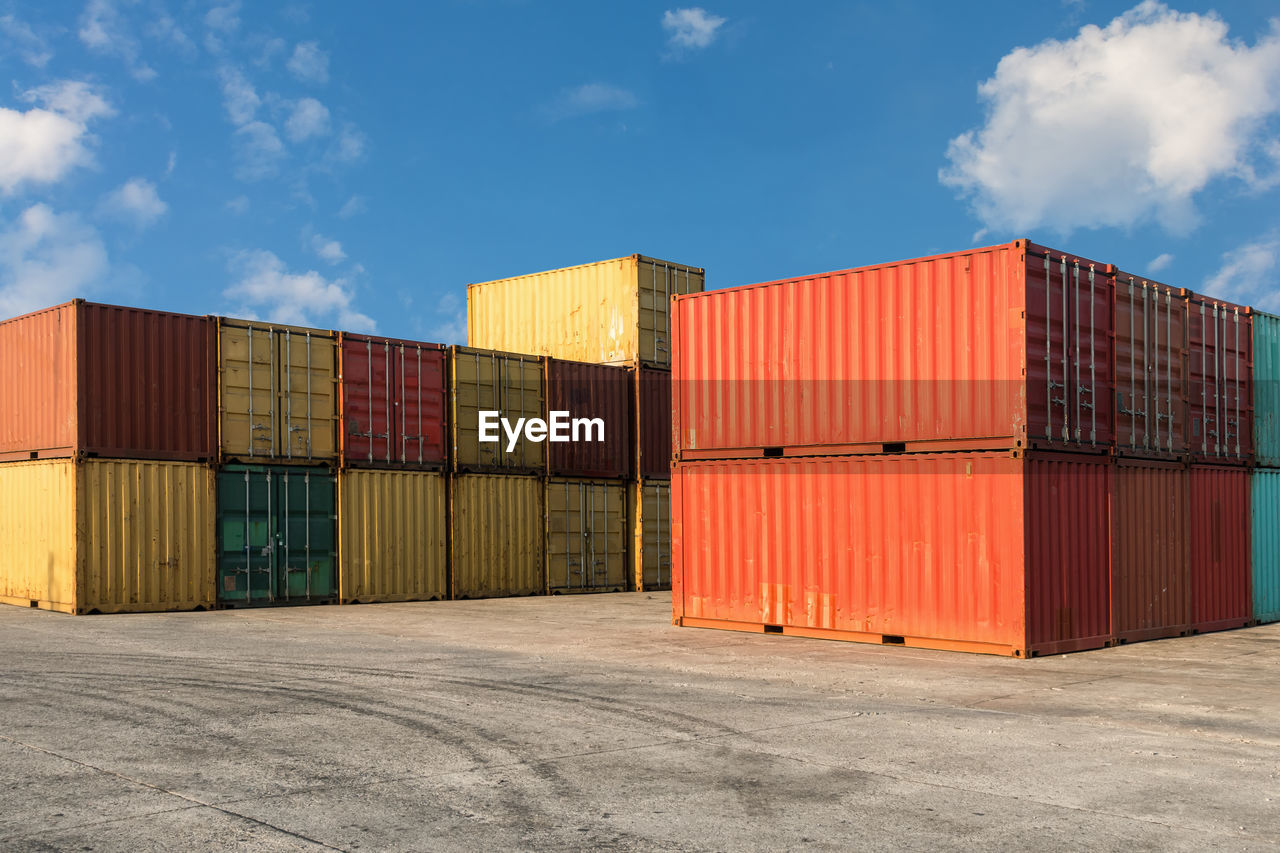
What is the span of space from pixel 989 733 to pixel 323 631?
432 inches

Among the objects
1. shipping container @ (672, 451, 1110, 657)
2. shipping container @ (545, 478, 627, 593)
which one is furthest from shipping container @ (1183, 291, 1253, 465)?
shipping container @ (545, 478, 627, 593)

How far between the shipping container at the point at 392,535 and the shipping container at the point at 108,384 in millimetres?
3164

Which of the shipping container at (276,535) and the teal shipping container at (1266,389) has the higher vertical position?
the teal shipping container at (1266,389)

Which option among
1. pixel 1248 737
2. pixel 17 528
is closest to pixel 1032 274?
pixel 1248 737

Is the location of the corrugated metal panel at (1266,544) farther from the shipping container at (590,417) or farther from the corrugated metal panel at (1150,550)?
the shipping container at (590,417)

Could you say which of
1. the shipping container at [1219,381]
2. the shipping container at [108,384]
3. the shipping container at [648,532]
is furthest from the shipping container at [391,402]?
the shipping container at [1219,381]

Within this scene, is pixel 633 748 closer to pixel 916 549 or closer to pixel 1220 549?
pixel 916 549

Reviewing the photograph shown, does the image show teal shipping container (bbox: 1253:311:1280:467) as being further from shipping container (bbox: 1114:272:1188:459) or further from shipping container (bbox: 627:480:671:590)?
shipping container (bbox: 627:480:671:590)

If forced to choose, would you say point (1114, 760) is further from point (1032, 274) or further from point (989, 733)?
point (1032, 274)

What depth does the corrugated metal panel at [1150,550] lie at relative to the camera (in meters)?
15.3

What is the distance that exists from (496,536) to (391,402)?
388 centimetres

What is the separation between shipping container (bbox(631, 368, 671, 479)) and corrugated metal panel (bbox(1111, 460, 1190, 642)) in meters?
13.4

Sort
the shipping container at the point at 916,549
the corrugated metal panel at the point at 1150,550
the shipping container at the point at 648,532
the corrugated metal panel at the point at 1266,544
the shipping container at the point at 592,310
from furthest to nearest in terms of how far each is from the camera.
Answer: the shipping container at the point at 648,532, the shipping container at the point at 592,310, the corrugated metal panel at the point at 1266,544, the corrugated metal panel at the point at 1150,550, the shipping container at the point at 916,549

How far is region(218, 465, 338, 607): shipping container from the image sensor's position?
2150 cm
